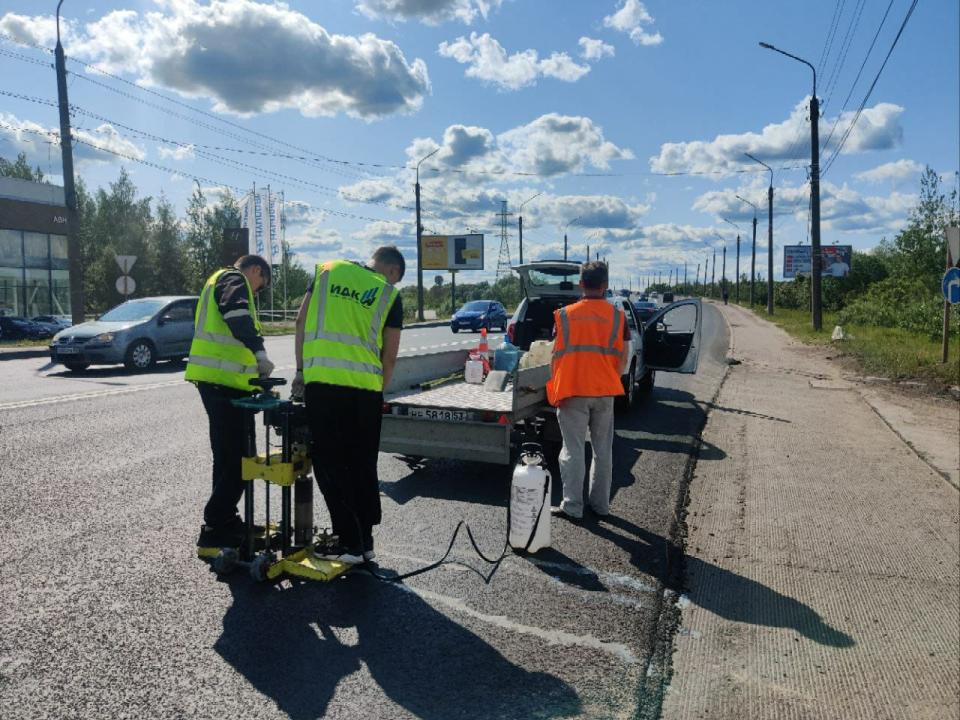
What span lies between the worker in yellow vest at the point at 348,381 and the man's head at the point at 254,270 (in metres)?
0.52

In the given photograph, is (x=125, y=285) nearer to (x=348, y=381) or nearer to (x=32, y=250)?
(x=32, y=250)

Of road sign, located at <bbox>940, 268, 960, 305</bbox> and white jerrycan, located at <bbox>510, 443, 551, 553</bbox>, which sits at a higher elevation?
road sign, located at <bbox>940, 268, 960, 305</bbox>

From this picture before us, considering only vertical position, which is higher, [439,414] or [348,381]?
[348,381]

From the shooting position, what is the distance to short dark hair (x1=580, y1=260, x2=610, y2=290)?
5871 millimetres

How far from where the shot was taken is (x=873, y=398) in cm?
1347

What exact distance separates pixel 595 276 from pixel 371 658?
3300 mm

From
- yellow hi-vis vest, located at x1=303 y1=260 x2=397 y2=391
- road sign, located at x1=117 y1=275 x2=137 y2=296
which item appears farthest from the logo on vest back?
road sign, located at x1=117 y1=275 x2=137 y2=296

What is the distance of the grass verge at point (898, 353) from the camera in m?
15.7

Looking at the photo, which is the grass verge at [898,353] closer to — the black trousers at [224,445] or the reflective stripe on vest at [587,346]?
the reflective stripe on vest at [587,346]

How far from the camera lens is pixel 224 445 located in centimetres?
472

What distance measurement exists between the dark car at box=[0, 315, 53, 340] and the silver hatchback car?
13.8m

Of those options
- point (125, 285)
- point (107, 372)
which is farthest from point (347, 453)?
point (125, 285)

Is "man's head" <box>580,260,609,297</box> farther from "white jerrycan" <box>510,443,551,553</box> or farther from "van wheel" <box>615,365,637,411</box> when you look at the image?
"van wheel" <box>615,365,637,411</box>

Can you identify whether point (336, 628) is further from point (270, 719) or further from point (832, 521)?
point (832, 521)
